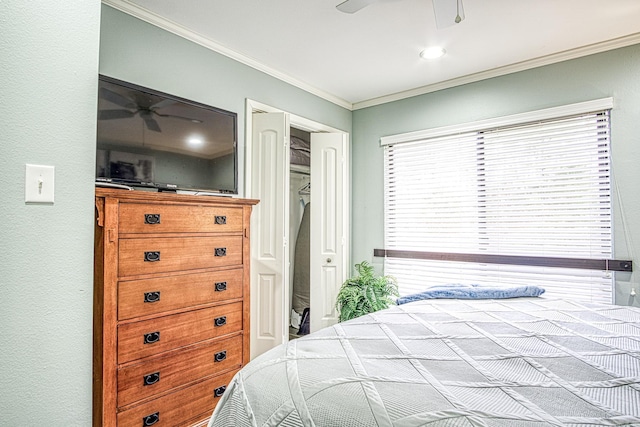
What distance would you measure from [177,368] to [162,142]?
51.3 inches

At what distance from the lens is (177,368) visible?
6.15ft

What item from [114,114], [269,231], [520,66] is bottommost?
[269,231]

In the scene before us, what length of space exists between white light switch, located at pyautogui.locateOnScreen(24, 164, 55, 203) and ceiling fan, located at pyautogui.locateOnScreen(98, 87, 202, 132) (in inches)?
37.7

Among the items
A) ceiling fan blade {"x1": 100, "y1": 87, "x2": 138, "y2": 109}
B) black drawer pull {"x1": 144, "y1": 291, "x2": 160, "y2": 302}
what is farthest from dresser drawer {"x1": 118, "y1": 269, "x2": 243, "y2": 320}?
ceiling fan blade {"x1": 100, "y1": 87, "x2": 138, "y2": 109}

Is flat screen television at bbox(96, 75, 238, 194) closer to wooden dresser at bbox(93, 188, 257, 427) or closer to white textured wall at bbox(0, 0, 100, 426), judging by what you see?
wooden dresser at bbox(93, 188, 257, 427)

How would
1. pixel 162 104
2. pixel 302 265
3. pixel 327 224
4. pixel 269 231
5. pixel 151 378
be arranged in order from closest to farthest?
1. pixel 151 378
2. pixel 162 104
3. pixel 269 231
4. pixel 327 224
5. pixel 302 265

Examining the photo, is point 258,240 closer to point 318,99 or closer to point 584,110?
point 318,99

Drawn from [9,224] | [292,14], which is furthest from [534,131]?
[9,224]

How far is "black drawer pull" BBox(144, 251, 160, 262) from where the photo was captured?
69.5 inches

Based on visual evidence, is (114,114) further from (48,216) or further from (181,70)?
(48,216)

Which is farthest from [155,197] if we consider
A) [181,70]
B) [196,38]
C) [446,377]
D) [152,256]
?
[446,377]

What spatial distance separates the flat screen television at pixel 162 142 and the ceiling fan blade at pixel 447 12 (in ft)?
4.87

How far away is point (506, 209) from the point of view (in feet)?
9.70

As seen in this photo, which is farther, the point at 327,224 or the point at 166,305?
the point at 327,224
